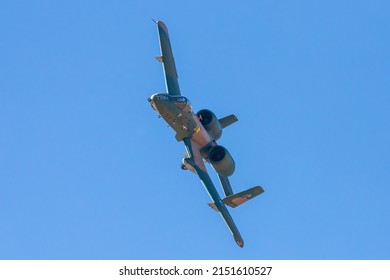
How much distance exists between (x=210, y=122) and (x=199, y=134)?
5.74 feet

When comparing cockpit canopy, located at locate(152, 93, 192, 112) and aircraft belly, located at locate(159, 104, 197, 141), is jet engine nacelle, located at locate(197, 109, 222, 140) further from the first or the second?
cockpit canopy, located at locate(152, 93, 192, 112)

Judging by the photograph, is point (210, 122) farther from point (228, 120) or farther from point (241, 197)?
point (241, 197)

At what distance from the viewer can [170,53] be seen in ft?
166

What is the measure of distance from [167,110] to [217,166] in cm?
566

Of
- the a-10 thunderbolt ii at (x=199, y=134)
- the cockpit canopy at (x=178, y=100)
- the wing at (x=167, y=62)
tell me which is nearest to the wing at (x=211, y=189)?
the a-10 thunderbolt ii at (x=199, y=134)

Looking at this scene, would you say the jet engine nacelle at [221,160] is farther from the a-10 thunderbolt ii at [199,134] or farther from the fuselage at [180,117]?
the fuselage at [180,117]

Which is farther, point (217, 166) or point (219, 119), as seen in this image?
point (219, 119)

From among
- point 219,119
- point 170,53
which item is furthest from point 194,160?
point 170,53

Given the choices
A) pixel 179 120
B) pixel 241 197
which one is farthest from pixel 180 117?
pixel 241 197

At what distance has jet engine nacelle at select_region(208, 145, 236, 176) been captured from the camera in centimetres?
4744

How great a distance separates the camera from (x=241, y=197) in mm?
45906

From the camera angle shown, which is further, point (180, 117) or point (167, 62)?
point (167, 62)
